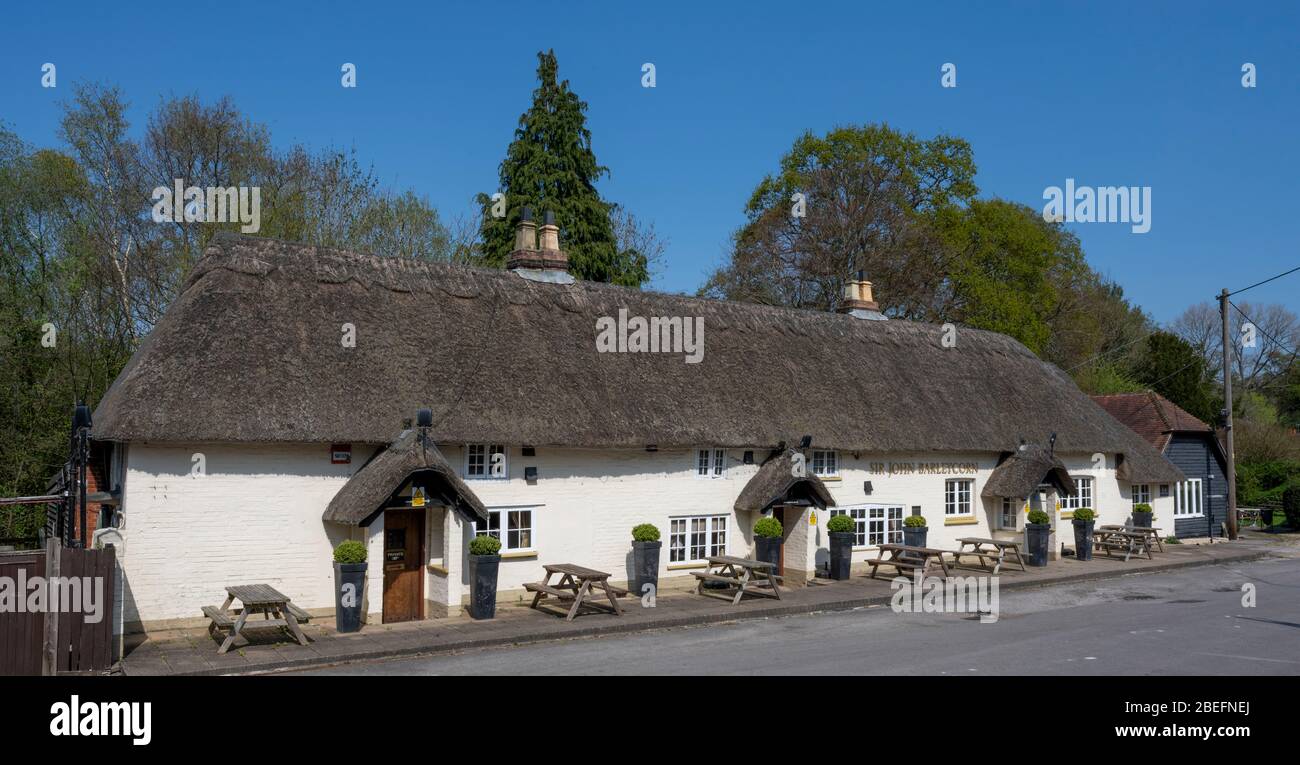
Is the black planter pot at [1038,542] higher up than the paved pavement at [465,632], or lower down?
higher up

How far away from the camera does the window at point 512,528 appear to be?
57.4 ft

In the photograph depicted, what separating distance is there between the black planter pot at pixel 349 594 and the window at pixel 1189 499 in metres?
28.6

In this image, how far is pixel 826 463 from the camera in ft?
73.3

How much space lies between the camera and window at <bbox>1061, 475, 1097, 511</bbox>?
28078 millimetres

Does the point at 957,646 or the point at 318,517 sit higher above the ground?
the point at 318,517

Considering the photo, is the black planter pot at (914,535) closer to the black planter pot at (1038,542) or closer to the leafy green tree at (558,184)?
the black planter pot at (1038,542)

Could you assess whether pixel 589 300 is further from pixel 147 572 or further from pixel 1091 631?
pixel 1091 631

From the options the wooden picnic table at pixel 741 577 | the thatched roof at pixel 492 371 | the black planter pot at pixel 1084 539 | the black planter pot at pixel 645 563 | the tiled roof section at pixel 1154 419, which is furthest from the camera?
the tiled roof section at pixel 1154 419

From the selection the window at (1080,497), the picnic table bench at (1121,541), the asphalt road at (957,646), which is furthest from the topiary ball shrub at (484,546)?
the window at (1080,497)

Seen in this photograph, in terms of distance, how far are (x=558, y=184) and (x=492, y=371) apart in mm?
21997

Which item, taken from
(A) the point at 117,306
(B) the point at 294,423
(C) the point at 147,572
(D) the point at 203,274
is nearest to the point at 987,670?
(B) the point at 294,423

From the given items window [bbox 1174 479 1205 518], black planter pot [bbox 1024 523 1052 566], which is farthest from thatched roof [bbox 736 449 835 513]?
window [bbox 1174 479 1205 518]

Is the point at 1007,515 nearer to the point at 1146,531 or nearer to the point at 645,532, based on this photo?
the point at 1146,531

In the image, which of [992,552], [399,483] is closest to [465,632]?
[399,483]
